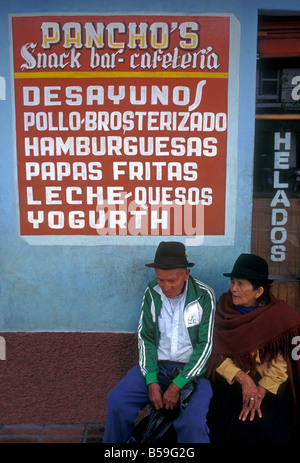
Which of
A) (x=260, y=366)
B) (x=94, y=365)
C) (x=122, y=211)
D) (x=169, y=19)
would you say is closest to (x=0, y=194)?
(x=122, y=211)

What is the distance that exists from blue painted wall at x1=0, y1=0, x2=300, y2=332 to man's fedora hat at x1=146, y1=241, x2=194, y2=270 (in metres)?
0.57

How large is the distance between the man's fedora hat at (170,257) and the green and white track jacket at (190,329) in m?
0.22

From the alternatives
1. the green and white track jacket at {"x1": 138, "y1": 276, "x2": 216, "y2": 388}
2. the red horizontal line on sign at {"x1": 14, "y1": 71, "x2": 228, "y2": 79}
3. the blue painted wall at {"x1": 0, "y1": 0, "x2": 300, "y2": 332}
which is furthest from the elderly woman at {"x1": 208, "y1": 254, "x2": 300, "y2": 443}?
the red horizontal line on sign at {"x1": 14, "y1": 71, "x2": 228, "y2": 79}

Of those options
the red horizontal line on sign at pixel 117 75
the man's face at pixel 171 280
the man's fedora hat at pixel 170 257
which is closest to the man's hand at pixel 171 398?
the man's face at pixel 171 280

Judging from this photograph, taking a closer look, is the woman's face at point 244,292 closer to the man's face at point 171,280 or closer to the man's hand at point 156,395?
the man's face at point 171,280

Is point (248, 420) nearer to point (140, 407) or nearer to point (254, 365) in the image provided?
point (254, 365)

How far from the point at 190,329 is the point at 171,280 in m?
0.39

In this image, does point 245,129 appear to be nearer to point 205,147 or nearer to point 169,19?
point 205,147

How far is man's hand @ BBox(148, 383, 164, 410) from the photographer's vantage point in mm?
2627

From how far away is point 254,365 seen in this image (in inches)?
104

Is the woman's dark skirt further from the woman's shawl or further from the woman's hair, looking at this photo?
the woman's hair

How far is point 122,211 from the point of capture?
3332 millimetres

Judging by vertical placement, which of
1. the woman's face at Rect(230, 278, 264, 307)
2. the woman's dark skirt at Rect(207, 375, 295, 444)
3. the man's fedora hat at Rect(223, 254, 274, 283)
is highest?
the man's fedora hat at Rect(223, 254, 274, 283)

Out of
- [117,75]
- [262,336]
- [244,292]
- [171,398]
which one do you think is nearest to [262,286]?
[244,292]
